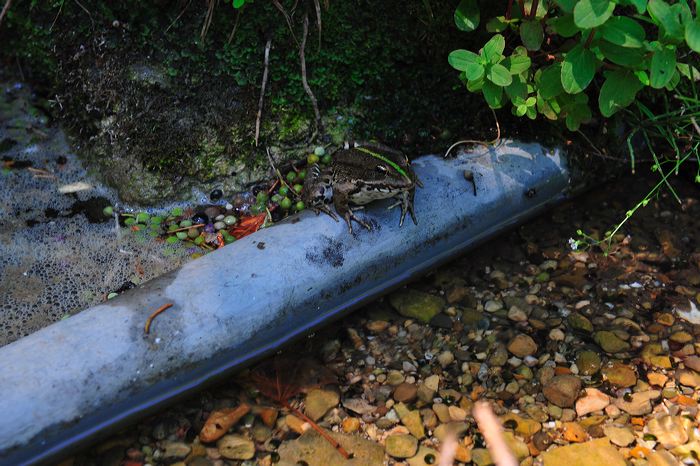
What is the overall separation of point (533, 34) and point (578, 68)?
0.38 meters

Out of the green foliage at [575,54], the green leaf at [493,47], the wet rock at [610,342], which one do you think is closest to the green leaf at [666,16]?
the green foliage at [575,54]

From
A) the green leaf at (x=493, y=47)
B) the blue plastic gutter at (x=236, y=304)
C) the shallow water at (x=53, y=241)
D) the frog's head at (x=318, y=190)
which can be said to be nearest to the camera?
the blue plastic gutter at (x=236, y=304)

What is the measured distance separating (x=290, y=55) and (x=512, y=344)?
6.71 feet

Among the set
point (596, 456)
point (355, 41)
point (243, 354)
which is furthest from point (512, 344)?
point (355, 41)

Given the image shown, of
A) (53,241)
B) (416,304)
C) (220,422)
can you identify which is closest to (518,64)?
(416,304)

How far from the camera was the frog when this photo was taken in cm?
316

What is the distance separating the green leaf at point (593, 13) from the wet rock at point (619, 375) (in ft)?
5.70

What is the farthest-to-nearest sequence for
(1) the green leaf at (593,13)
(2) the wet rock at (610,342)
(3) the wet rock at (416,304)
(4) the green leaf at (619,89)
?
(3) the wet rock at (416,304) → (2) the wet rock at (610,342) → (4) the green leaf at (619,89) → (1) the green leaf at (593,13)

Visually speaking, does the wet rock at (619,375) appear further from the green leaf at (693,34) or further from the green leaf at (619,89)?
the green leaf at (693,34)

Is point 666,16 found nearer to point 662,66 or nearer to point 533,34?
point 662,66

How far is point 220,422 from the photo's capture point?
298 centimetres

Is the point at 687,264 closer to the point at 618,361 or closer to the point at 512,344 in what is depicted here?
the point at 618,361

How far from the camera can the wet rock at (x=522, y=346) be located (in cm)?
327

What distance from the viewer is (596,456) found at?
2766 millimetres
